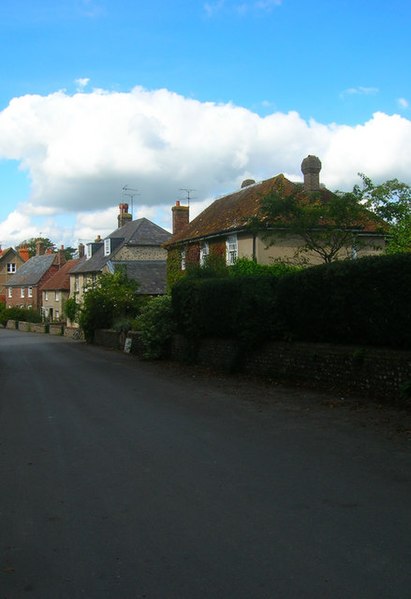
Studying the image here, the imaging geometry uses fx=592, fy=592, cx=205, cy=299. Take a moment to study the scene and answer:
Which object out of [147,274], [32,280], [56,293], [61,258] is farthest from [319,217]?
[32,280]

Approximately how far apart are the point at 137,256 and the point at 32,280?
36527mm

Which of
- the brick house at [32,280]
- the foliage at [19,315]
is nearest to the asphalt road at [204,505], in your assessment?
the foliage at [19,315]

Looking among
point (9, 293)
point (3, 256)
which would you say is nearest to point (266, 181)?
point (9, 293)

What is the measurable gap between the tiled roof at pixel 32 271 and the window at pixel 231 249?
2471 inches

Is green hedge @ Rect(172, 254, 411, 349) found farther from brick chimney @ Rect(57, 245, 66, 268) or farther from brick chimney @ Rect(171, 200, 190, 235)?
brick chimney @ Rect(57, 245, 66, 268)

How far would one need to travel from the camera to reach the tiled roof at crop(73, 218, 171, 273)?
59844mm

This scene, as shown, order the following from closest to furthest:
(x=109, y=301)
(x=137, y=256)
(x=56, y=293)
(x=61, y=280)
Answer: (x=109, y=301), (x=137, y=256), (x=61, y=280), (x=56, y=293)

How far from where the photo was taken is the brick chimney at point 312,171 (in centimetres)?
3191

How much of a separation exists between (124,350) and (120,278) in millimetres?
9626

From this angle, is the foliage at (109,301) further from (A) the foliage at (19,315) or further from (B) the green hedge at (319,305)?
(A) the foliage at (19,315)

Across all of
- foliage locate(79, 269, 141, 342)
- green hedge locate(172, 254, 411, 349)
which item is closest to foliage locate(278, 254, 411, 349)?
green hedge locate(172, 254, 411, 349)

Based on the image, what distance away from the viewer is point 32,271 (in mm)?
93125

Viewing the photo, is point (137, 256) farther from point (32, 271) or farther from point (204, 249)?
point (32, 271)

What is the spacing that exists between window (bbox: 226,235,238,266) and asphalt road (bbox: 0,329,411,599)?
19061 mm
